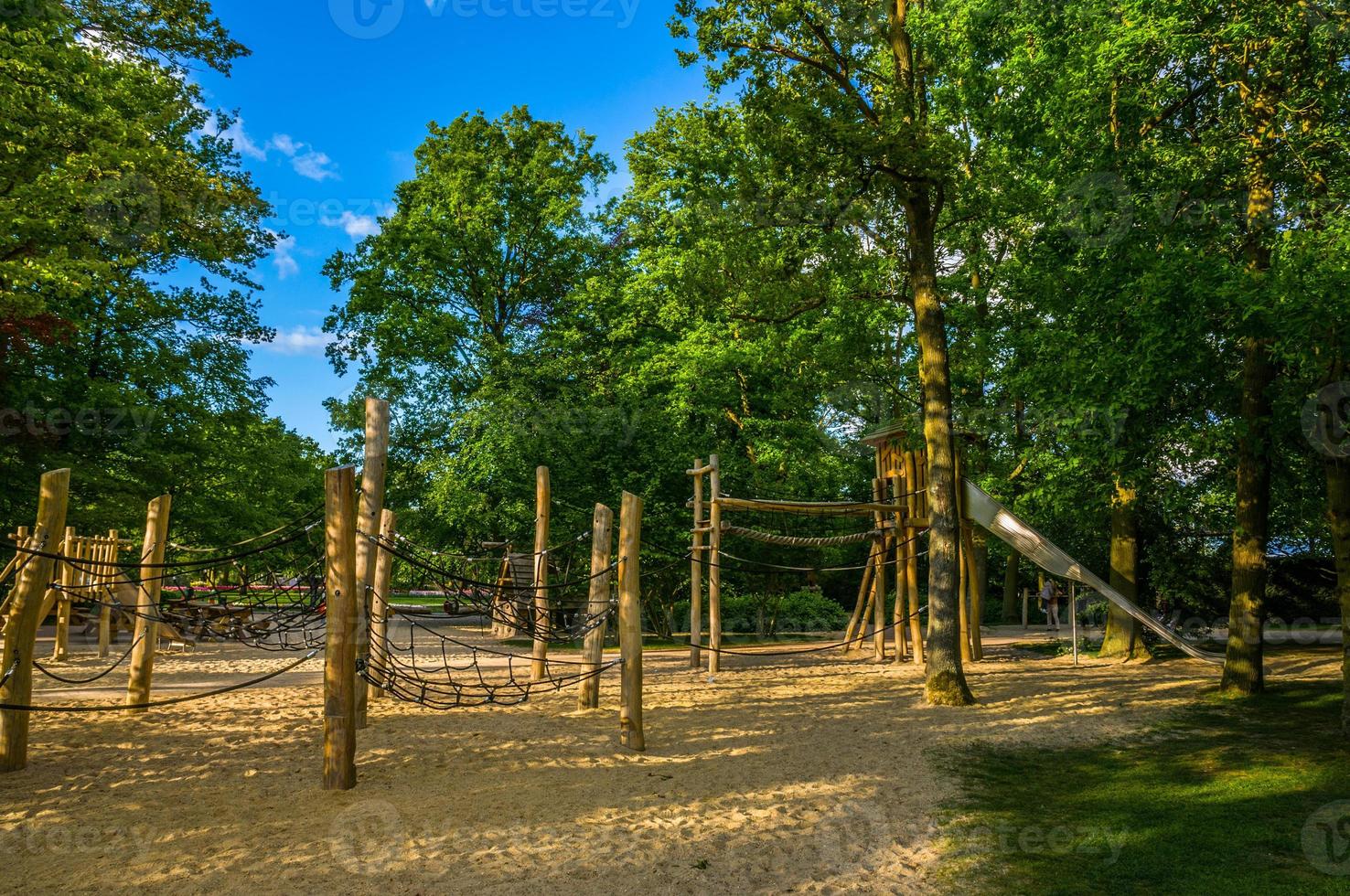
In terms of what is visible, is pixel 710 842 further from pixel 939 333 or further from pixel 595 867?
pixel 939 333

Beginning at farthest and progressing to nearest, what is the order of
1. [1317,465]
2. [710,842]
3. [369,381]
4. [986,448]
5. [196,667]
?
1. [369,381]
2. [986,448]
3. [196,667]
4. [1317,465]
5. [710,842]

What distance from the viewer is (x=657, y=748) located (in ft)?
26.7

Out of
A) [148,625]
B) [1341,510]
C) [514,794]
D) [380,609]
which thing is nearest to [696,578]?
[380,609]

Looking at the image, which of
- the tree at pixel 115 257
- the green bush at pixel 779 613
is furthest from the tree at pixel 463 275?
the green bush at pixel 779 613

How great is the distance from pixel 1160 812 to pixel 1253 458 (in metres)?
6.10

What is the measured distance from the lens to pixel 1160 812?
6113 mm

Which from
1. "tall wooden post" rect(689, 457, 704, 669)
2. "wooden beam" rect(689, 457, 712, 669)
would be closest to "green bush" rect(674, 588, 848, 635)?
"tall wooden post" rect(689, 457, 704, 669)

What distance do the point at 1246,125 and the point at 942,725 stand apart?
7.35 m

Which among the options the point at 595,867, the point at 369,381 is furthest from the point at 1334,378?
the point at 369,381

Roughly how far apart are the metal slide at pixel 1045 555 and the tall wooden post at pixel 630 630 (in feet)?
26.2

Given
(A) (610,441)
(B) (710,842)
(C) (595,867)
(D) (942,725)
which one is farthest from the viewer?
(A) (610,441)

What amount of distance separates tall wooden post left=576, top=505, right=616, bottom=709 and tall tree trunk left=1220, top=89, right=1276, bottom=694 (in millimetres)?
7402

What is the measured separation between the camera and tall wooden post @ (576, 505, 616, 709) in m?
9.88

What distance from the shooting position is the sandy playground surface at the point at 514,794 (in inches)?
192
